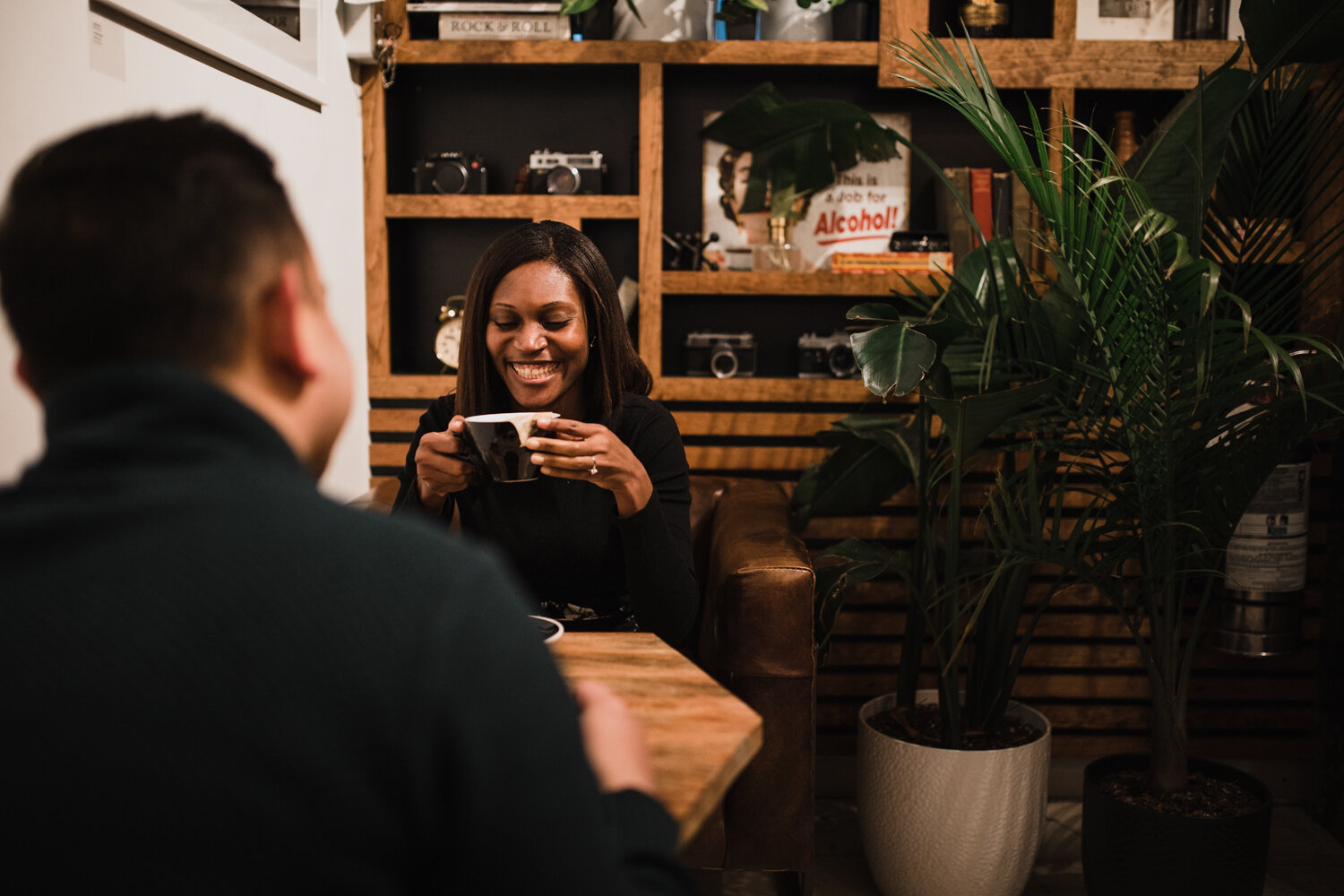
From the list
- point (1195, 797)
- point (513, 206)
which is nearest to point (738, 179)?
point (513, 206)

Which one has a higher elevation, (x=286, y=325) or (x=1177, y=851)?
(x=286, y=325)

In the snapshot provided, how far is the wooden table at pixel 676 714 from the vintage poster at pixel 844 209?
6.02 ft

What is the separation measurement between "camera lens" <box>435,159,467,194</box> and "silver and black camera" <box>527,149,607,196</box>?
18 cm

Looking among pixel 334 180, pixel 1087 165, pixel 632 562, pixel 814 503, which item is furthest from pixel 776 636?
pixel 334 180

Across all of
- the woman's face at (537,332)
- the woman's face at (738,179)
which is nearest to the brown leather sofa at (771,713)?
the woman's face at (537,332)

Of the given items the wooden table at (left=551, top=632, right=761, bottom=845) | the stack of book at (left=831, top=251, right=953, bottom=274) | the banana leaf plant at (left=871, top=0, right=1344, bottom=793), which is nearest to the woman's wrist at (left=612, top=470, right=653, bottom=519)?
the wooden table at (left=551, top=632, right=761, bottom=845)

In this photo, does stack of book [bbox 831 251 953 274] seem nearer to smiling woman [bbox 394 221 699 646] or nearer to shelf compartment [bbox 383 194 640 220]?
shelf compartment [bbox 383 194 640 220]

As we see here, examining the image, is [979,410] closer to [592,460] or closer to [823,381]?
[592,460]

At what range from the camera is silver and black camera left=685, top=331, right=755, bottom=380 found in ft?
8.80

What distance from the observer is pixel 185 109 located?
30.4 inches

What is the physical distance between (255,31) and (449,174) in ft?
2.51

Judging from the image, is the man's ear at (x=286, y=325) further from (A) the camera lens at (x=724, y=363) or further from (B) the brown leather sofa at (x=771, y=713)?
(A) the camera lens at (x=724, y=363)

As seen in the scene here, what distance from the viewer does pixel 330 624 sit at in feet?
1.40

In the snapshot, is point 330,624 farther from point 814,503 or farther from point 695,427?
point 695,427
